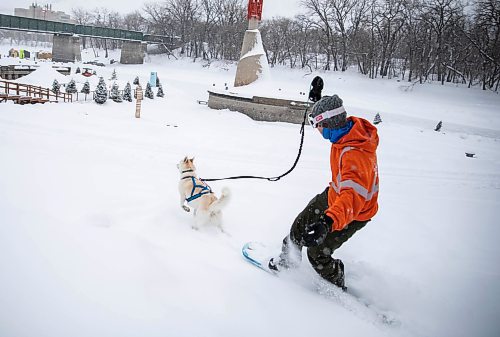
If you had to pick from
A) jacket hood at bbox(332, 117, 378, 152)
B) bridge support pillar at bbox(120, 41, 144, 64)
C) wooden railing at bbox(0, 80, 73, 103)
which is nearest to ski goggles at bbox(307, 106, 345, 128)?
jacket hood at bbox(332, 117, 378, 152)

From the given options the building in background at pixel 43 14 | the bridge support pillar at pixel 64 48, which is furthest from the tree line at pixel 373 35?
the building in background at pixel 43 14

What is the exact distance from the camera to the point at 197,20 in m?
58.3

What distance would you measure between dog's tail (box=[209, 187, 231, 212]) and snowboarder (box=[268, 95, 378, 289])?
0.97 meters

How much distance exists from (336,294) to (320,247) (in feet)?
1.88

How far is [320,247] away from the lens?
2895 millimetres

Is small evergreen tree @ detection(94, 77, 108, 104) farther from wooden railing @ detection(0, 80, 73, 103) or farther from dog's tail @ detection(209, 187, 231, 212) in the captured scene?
dog's tail @ detection(209, 187, 231, 212)

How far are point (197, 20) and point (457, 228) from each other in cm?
6228

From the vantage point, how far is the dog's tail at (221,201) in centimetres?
373

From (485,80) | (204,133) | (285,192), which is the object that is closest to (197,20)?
(485,80)

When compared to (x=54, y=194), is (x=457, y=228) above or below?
below

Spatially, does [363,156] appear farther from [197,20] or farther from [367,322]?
[197,20]

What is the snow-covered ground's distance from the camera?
8.04ft

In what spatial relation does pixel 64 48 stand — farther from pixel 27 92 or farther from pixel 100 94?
pixel 100 94

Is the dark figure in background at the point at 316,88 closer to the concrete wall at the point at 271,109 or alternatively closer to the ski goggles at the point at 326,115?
the ski goggles at the point at 326,115
